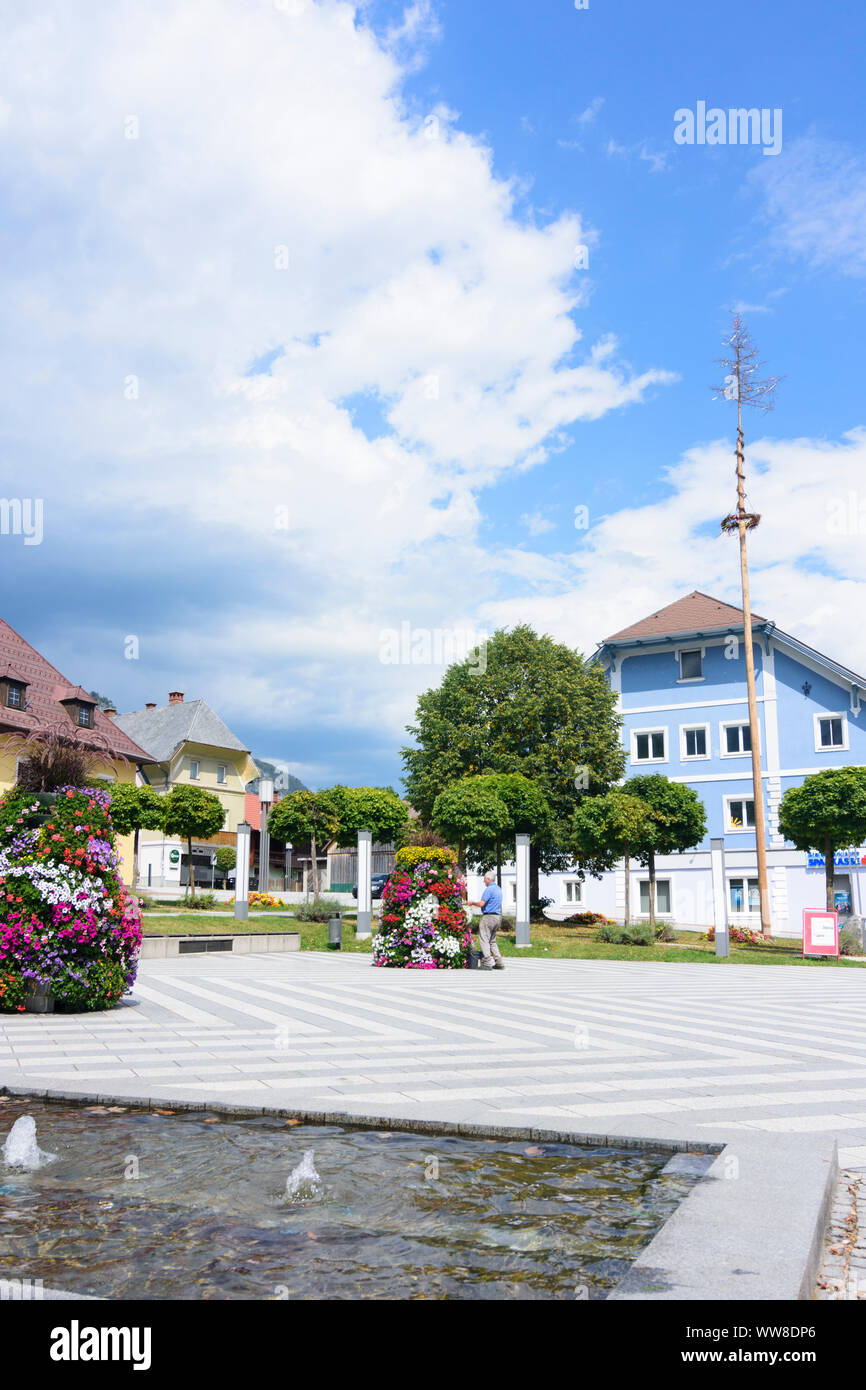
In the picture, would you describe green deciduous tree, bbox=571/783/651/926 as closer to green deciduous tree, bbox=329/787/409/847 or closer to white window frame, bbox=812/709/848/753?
green deciduous tree, bbox=329/787/409/847

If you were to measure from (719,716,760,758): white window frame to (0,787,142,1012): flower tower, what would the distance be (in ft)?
105

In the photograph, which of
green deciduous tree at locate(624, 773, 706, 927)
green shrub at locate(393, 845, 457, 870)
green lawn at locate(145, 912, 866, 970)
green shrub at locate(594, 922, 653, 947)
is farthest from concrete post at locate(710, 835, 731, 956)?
green shrub at locate(393, 845, 457, 870)

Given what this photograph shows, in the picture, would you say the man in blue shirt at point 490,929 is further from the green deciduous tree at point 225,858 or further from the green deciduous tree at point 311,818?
the green deciduous tree at point 225,858

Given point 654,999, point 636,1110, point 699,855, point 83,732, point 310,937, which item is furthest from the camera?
point 699,855

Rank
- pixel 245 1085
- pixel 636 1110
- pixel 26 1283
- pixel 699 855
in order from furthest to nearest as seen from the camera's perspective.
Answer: pixel 699 855 < pixel 245 1085 < pixel 636 1110 < pixel 26 1283

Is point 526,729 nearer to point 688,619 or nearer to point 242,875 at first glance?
point 688,619

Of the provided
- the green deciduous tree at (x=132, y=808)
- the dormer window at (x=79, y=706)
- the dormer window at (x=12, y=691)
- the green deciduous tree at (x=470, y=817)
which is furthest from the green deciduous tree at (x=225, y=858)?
the green deciduous tree at (x=470, y=817)

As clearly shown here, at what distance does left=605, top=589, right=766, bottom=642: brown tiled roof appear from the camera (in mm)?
40656

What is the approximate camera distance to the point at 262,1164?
4.93 meters

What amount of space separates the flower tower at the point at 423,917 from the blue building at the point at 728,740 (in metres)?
19.8

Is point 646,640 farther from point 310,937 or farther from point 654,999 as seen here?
point 654,999

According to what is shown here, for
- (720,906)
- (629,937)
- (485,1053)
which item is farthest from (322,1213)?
(629,937)

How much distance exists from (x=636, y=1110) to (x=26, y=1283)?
12.7 feet
